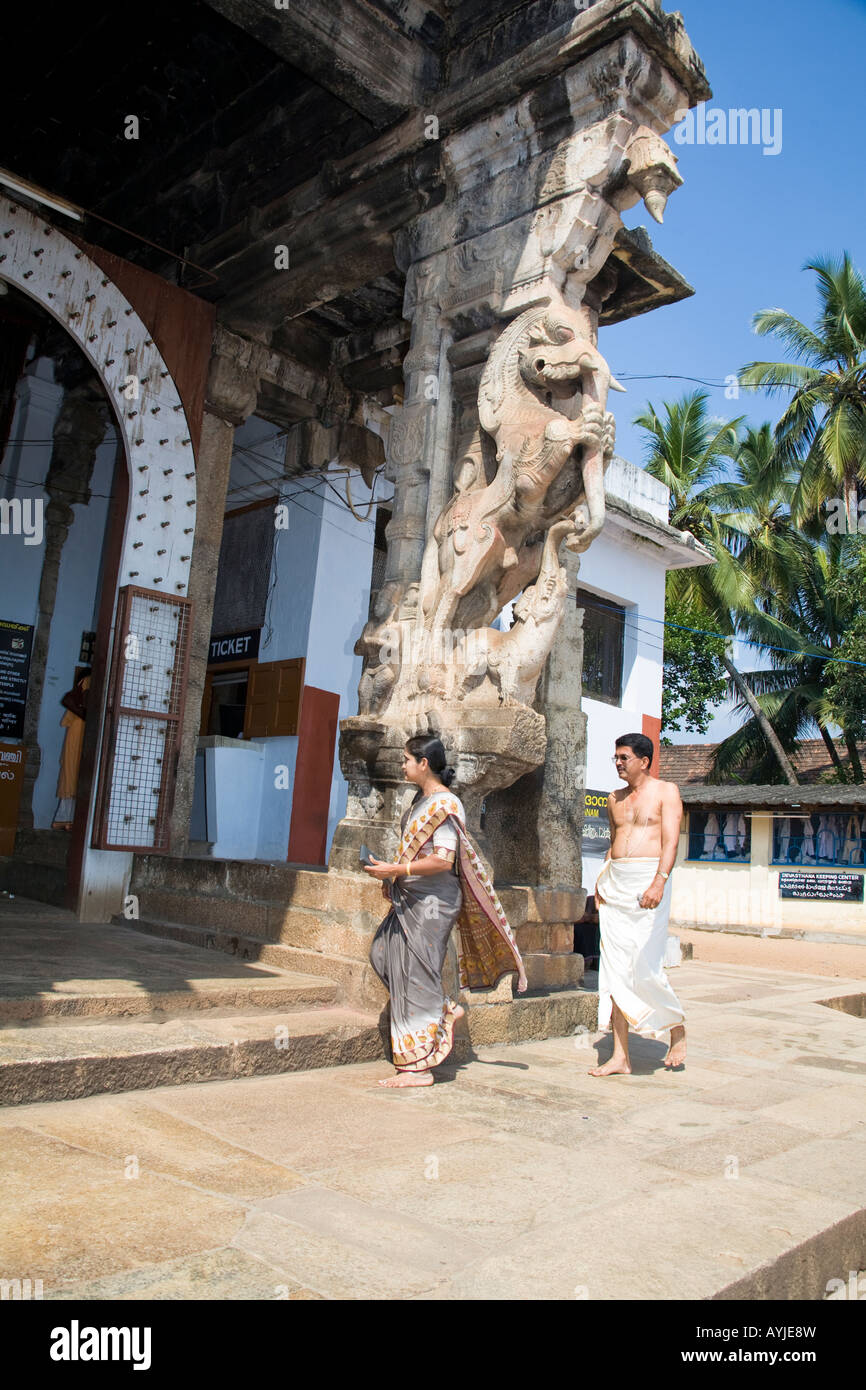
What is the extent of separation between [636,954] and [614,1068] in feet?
1.71

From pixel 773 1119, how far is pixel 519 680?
7.73ft

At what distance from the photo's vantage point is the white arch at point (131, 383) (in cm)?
678

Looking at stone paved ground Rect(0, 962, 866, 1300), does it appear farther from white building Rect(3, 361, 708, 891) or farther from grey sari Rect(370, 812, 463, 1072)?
white building Rect(3, 361, 708, 891)

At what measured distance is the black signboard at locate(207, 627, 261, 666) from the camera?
35.6ft

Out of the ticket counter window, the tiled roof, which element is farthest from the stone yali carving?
the tiled roof

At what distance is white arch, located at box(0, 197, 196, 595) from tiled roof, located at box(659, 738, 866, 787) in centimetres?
1894

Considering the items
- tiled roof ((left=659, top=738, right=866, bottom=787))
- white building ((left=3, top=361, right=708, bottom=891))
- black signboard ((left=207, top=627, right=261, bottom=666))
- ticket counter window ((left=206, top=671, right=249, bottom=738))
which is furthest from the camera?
tiled roof ((left=659, top=738, right=866, bottom=787))

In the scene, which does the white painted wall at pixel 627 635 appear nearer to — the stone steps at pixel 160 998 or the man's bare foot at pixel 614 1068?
the man's bare foot at pixel 614 1068

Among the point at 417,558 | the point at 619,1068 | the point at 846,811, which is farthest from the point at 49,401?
the point at 846,811

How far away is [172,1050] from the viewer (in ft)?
12.2

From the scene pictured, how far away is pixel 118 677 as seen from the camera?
6758 millimetres

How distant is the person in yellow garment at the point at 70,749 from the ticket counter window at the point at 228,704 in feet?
6.85

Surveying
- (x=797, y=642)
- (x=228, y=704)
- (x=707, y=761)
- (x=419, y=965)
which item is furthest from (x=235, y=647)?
(x=707, y=761)
